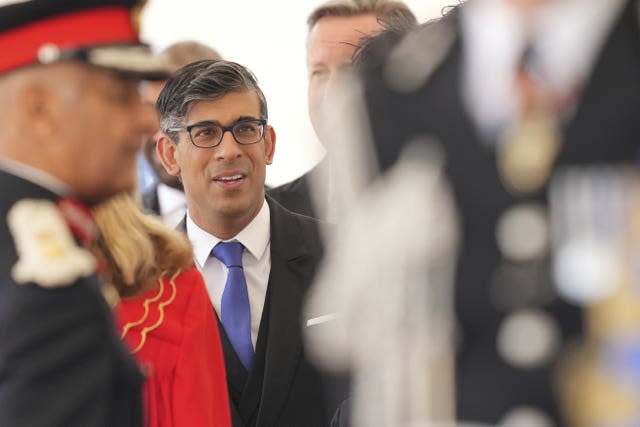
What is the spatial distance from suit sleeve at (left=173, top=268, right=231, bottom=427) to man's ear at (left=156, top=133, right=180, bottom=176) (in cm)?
54

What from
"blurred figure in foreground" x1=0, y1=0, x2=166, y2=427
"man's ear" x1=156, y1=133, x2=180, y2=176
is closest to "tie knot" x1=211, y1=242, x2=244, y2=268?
"man's ear" x1=156, y1=133, x2=180, y2=176

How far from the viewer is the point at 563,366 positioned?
0.94 metres

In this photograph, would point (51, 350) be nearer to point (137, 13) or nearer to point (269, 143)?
point (137, 13)

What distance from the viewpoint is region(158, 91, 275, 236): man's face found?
2.11 meters


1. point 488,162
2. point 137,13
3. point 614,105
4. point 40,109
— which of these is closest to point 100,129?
point 40,109

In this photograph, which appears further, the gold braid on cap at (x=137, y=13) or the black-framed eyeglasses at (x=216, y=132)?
the black-framed eyeglasses at (x=216, y=132)

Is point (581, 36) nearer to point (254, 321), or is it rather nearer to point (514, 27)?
point (514, 27)

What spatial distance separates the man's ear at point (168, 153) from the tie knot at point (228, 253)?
0.66 feet

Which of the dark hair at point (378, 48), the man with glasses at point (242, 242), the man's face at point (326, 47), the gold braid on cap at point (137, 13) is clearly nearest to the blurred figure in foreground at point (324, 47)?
the man's face at point (326, 47)

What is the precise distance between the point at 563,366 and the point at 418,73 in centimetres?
32

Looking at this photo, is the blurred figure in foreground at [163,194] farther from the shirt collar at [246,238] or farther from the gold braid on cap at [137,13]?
the gold braid on cap at [137,13]

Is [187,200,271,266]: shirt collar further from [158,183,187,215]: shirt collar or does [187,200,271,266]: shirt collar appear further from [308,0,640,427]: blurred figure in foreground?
[308,0,640,427]: blurred figure in foreground

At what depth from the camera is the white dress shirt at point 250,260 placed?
7.00 feet

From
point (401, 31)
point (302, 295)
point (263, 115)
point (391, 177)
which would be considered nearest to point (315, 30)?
point (263, 115)
